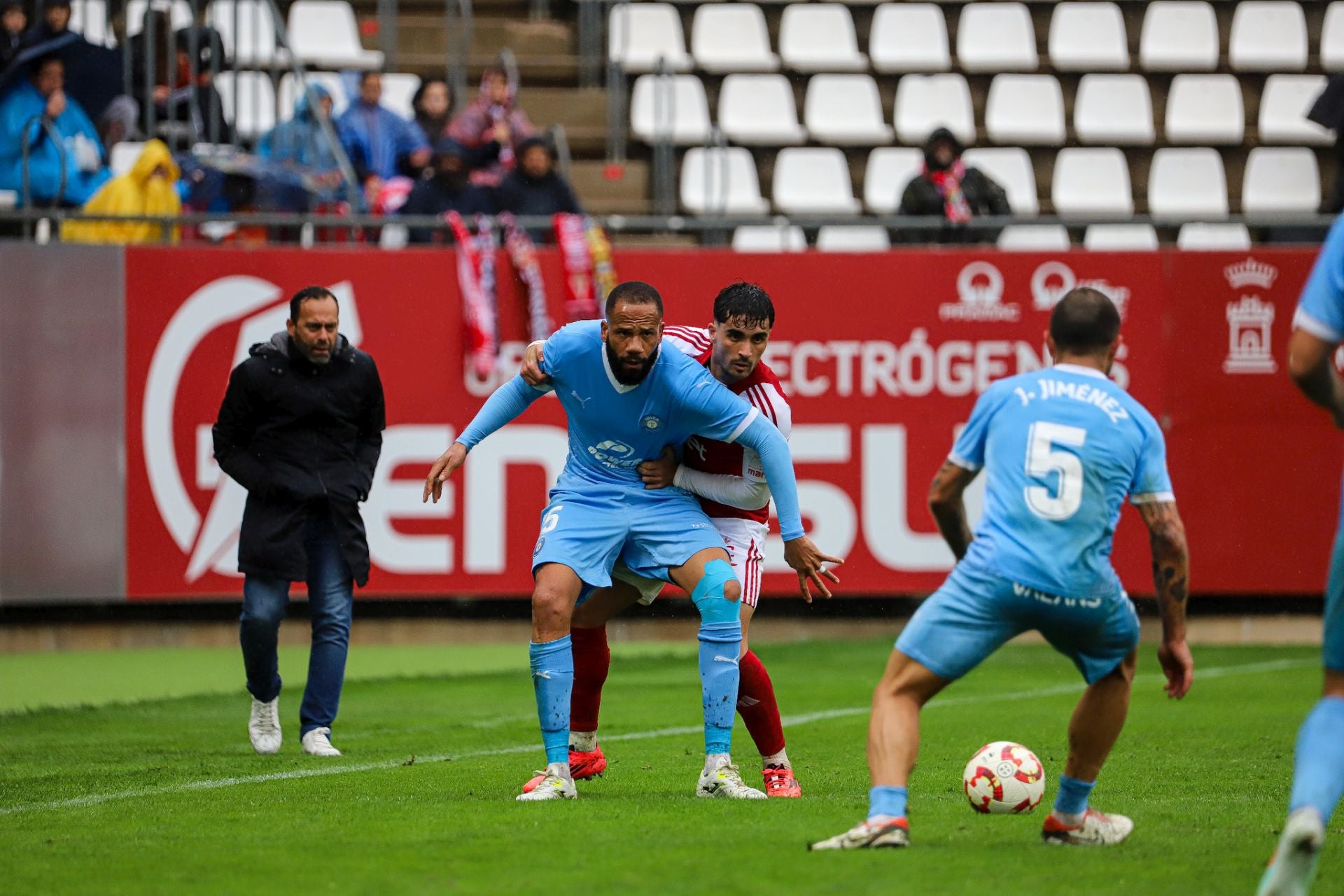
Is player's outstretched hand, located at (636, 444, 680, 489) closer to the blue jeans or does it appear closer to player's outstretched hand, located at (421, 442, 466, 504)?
player's outstretched hand, located at (421, 442, 466, 504)

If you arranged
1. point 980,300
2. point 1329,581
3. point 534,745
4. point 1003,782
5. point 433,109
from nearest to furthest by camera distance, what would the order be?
1. point 1329,581
2. point 1003,782
3. point 534,745
4. point 980,300
5. point 433,109

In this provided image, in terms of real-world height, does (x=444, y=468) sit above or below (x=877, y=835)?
above

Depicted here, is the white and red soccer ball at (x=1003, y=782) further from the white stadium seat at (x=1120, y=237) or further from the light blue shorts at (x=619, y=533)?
the white stadium seat at (x=1120, y=237)

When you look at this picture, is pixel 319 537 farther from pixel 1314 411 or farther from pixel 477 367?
pixel 1314 411

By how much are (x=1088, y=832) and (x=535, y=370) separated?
2.73 m

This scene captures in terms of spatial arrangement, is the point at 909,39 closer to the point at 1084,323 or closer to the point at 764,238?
the point at 764,238

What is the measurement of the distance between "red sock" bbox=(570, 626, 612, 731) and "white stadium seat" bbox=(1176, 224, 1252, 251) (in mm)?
10070

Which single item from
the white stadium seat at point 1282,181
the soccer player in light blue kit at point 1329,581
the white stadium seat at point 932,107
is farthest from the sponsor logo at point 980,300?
the soccer player in light blue kit at point 1329,581

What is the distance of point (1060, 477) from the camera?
5625 mm

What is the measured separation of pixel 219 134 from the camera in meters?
16.3

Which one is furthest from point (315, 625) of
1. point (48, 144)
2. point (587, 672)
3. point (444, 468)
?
point (48, 144)

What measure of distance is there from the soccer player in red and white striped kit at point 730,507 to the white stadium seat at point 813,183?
36.3 ft

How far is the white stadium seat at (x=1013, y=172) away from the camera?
61.5 ft

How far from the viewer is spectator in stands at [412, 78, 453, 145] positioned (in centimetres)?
1728
